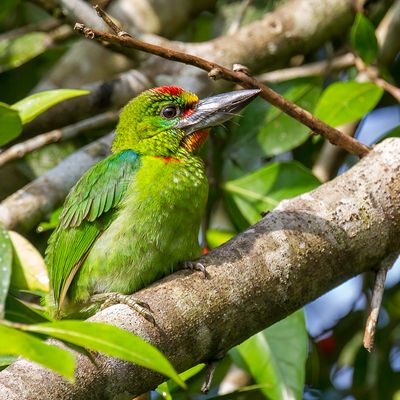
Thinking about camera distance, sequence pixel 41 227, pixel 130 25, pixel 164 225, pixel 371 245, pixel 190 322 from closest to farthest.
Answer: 1. pixel 190 322
2. pixel 371 245
3. pixel 164 225
4. pixel 41 227
5. pixel 130 25

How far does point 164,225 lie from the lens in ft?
8.43

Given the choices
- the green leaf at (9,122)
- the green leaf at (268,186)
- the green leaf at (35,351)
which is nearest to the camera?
the green leaf at (35,351)

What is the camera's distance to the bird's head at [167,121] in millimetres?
2889

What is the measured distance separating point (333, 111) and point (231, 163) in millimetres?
614

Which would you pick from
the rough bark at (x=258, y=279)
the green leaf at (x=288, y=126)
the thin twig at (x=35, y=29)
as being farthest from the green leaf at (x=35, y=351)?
the thin twig at (x=35, y=29)

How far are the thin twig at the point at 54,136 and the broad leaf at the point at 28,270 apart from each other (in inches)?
26.2

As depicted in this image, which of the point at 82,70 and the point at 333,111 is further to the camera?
the point at 82,70

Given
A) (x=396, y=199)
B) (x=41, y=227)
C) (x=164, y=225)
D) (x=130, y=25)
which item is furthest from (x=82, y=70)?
(x=396, y=199)

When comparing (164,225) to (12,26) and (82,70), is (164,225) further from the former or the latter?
(12,26)

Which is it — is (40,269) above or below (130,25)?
below

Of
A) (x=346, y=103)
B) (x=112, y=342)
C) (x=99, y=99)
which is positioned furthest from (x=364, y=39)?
(x=112, y=342)

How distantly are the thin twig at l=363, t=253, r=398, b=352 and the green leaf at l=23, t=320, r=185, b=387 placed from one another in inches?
34.3

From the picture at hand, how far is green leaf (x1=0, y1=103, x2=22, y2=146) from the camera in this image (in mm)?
2605

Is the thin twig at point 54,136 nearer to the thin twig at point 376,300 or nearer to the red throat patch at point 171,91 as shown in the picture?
the red throat patch at point 171,91
